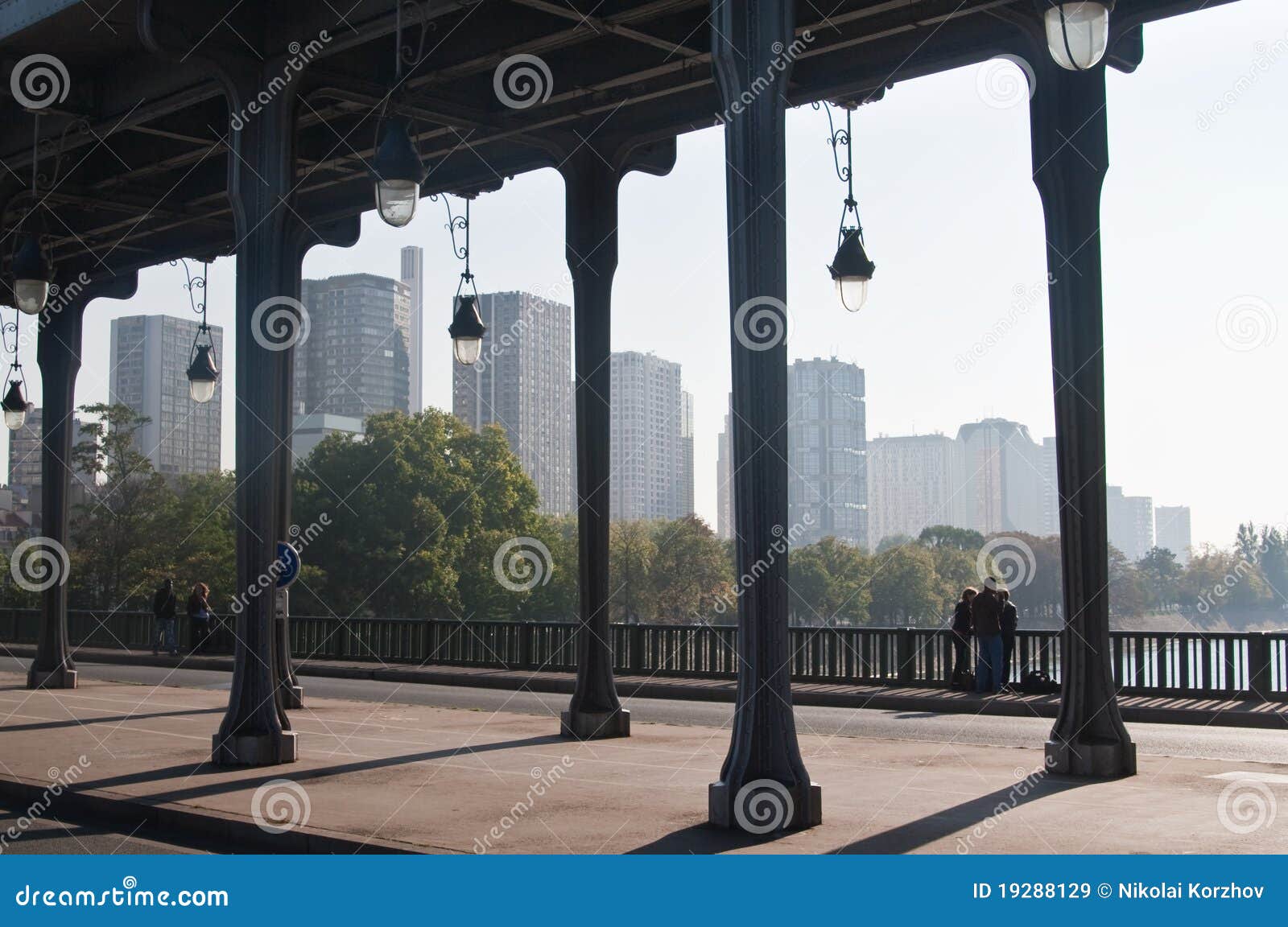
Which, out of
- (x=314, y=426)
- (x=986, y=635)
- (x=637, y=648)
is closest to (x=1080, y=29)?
(x=986, y=635)

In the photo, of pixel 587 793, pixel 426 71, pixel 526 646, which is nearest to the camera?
pixel 587 793

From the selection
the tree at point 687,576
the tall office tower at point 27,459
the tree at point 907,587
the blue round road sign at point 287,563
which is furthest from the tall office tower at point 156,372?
the blue round road sign at point 287,563

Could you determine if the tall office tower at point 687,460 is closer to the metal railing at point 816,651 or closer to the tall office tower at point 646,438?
the tall office tower at point 646,438

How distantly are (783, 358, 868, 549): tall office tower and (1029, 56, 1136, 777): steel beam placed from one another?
282 ft

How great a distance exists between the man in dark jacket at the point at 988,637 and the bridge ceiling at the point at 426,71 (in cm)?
893

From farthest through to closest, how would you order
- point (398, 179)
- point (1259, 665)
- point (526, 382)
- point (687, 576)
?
point (526, 382), point (687, 576), point (1259, 665), point (398, 179)

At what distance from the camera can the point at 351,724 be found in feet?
52.5

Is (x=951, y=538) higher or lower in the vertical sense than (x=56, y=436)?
lower

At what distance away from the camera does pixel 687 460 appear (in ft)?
468

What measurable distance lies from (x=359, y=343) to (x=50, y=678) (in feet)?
467

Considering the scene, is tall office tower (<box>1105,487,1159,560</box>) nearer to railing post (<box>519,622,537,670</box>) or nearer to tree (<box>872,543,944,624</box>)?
tree (<box>872,543,944,624</box>)

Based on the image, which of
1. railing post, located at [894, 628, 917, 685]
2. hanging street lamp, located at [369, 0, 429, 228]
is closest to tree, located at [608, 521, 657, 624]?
railing post, located at [894, 628, 917, 685]

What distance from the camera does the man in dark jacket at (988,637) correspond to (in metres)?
19.7

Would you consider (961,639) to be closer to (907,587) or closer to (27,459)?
(907,587)
